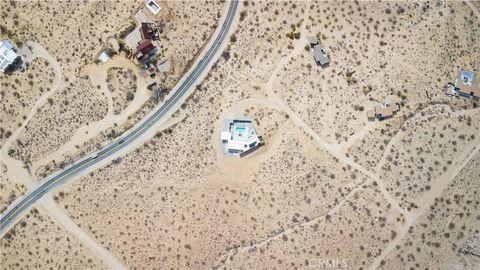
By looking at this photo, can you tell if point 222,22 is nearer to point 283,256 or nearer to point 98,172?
point 98,172

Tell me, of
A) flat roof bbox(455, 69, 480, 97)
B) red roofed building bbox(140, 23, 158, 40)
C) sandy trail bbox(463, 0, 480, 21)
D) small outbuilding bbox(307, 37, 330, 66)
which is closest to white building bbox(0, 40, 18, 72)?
red roofed building bbox(140, 23, 158, 40)

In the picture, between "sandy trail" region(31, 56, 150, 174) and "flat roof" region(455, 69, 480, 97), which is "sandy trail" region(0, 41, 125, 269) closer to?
"sandy trail" region(31, 56, 150, 174)

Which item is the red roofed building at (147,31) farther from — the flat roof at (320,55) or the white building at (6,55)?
the flat roof at (320,55)

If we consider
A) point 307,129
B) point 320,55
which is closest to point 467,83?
point 320,55

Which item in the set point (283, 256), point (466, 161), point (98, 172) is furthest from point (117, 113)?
point (466, 161)

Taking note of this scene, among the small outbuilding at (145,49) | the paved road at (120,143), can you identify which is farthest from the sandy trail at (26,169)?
the small outbuilding at (145,49)

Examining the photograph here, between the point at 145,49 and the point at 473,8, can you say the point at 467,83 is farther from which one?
the point at 145,49
